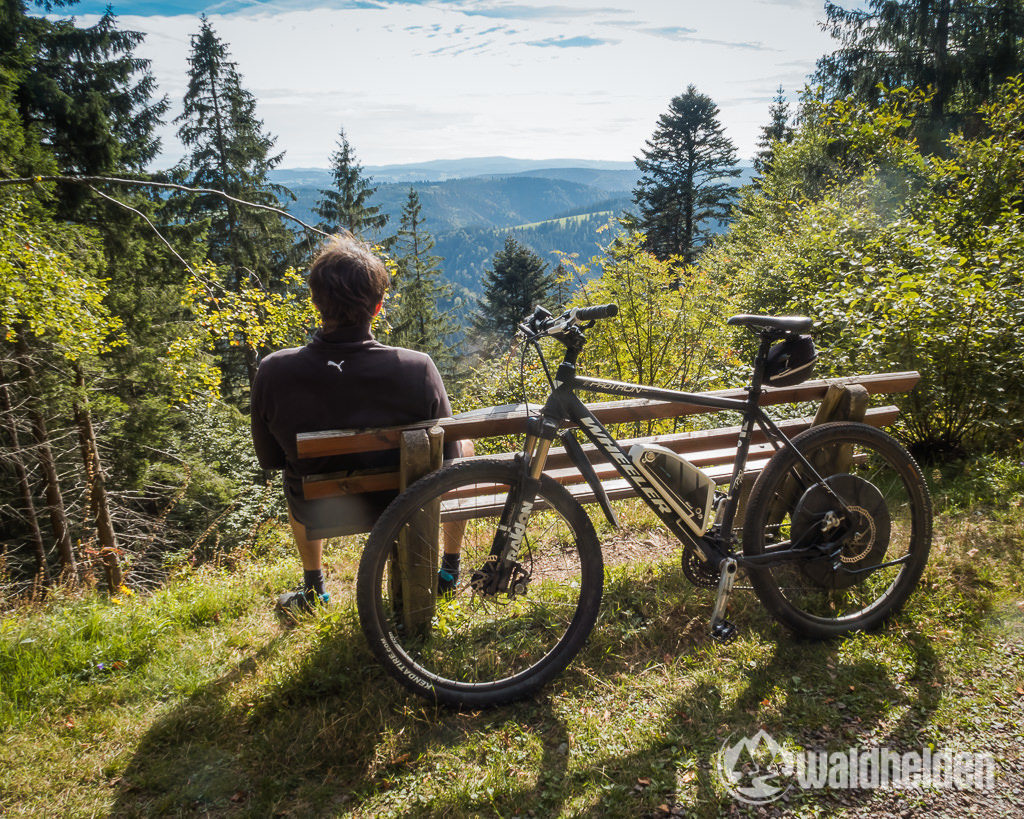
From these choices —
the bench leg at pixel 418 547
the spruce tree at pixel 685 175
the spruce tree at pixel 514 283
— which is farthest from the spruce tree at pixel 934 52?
the spruce tree at pixel 514 283

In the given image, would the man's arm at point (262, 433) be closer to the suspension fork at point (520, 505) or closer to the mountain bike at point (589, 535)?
the mountain bike at point (589, 535)

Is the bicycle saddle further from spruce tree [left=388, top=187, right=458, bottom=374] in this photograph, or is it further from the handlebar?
spruce tree [left=388, top=187, right=458, bottom=374]

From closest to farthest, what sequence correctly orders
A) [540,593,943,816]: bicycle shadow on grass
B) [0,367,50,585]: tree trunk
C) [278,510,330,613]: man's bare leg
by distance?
[540,593,943,816]: bicycle shadow on grass < [278,510,330,613]: man's bare leg < [0,367,50,585]: tree trunk

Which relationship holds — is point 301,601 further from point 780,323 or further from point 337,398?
point 780,323

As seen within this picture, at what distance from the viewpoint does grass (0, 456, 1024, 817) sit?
236 cm

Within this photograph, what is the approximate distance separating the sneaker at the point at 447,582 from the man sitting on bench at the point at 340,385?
0.54 meters

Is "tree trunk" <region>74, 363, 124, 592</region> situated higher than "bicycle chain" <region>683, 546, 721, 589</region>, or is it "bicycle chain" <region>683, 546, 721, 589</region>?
"bicycle chain" <region>683, 546, 721, 589</region>

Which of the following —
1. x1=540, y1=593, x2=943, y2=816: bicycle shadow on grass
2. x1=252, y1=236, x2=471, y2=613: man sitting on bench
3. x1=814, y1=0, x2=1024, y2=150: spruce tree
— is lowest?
x1=540, y1=593, x2=943, y2=816: bicycle shadow on grass

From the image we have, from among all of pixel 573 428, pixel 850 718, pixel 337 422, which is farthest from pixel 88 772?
pixel 850 718

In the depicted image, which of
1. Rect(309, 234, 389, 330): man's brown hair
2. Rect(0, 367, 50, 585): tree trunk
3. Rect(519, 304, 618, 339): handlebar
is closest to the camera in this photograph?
Rect(519, 304, 618, 339): handlebar

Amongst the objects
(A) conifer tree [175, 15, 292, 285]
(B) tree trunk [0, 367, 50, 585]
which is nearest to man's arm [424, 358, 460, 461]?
(B) tree trunk [0, 367, 50, 585]

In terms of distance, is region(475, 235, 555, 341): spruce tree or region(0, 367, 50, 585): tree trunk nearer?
region(0, 367, 50, 585): tree trunk

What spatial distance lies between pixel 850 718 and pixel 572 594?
1.47 m

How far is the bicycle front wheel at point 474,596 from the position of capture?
8.79 feet
